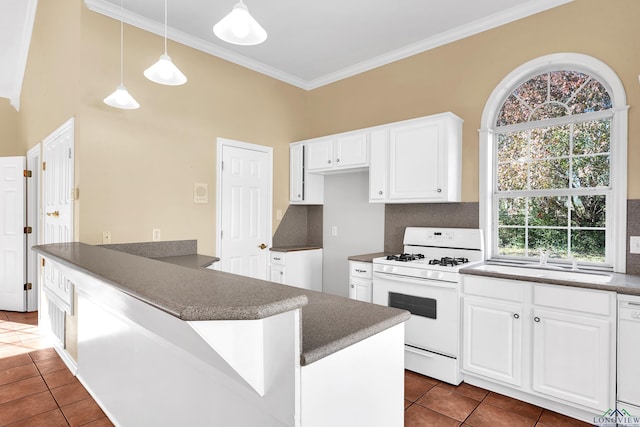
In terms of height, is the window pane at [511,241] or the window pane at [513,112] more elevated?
the window pane at [513,112]

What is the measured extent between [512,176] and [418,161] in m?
0.84

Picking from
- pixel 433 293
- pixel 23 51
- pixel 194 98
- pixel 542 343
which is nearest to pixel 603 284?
pixel 542 343

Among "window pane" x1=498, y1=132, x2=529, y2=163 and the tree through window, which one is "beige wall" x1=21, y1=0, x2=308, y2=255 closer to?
"window pane" x1=498, y1=132, x2=529, y2=163

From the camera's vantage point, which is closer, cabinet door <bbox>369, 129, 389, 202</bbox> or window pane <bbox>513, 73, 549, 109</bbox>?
window pane <bbox>513, 73, 549, 109</bbox>

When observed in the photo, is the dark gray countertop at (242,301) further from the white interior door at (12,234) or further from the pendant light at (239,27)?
the white interior door at (12,234)

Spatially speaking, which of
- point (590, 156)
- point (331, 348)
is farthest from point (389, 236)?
point (331, 348)

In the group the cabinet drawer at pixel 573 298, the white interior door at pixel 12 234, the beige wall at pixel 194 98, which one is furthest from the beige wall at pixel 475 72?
the white interior door at pixel 12 234

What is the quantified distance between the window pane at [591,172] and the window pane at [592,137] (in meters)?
0.06

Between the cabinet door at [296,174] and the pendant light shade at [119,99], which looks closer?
the pendant light shade at [119,99]

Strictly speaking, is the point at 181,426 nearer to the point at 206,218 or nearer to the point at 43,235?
the point at 206,218

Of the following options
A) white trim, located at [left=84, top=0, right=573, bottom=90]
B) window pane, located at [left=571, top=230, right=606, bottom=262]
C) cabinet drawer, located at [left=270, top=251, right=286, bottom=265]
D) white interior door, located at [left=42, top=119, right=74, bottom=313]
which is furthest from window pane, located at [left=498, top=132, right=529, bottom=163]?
white interior door, located at [left=42, top=119, right=74, bottom=313]

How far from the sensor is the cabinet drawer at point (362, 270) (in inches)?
133

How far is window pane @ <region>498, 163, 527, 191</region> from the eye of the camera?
3180 mm

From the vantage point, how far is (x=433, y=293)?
2.89 m
